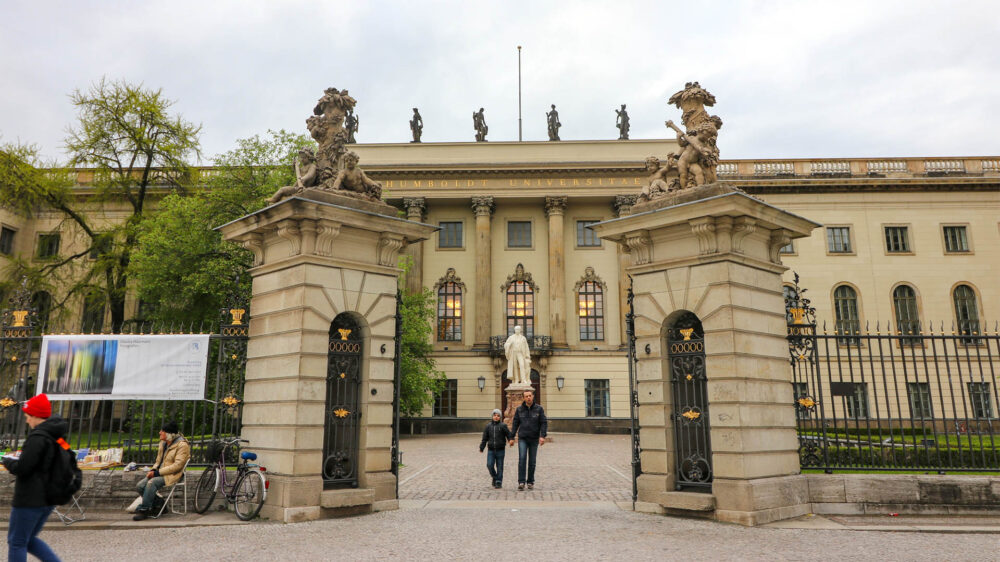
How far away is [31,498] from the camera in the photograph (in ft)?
17.5

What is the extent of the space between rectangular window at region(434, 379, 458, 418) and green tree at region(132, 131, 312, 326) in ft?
54.0

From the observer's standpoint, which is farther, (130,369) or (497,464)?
(497,464)

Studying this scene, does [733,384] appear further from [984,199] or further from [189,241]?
[984,199]

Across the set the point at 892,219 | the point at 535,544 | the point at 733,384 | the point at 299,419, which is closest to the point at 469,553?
the point at 535,544

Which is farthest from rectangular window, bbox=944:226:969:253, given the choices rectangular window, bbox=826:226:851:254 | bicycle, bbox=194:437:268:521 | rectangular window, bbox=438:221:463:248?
bicycle, bbox=194:437:268:521

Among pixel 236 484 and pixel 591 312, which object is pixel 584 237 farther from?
pixel 236 484

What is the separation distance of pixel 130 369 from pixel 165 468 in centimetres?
186

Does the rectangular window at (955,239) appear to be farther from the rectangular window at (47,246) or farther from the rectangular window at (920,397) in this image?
the rectangular window at (47,246)

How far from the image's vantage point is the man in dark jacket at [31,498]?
528cm

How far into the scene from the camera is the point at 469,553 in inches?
265

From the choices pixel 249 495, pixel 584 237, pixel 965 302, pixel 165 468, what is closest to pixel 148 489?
pixel 165 468

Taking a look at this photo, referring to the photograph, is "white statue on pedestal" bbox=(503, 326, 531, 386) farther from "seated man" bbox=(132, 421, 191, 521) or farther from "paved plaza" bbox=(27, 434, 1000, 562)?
"seated man" bbox=(132, 421, 191, 521)

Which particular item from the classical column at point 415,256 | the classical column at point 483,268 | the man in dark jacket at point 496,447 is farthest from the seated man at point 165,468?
the classical column at point 415,256

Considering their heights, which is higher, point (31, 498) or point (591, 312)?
point (591, 312)
